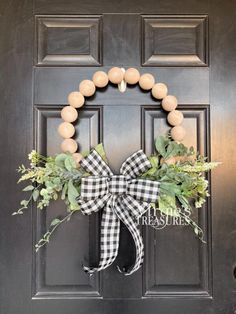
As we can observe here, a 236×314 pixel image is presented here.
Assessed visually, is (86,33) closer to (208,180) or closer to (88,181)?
(88,181)

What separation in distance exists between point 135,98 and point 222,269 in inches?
21.6

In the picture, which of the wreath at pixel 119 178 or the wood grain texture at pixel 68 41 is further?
the wood grain texture at pixel 68 41

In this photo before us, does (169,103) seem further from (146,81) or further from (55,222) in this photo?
(55,222)

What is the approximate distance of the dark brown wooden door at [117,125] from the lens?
3.24 feet

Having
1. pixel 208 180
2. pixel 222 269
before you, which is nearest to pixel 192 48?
pixel 208 180

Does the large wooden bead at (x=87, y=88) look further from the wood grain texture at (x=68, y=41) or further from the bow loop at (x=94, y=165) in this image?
the bow loop at (x=94, y=165)

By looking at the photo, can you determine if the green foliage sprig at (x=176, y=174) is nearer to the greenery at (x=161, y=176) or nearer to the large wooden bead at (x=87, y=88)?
the greenery at (x=161, y=176)

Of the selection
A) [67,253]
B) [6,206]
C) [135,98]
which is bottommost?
[67,253]

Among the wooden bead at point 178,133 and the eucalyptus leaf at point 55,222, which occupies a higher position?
the wooden bead at point 178,133

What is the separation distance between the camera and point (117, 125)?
3.31 ft

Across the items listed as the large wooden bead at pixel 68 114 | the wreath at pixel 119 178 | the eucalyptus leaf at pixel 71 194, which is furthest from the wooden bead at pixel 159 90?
the eucalyptus leaf at pixel 71 194

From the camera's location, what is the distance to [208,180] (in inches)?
39.5

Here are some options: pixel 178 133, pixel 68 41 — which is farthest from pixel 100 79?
pixel 178 133

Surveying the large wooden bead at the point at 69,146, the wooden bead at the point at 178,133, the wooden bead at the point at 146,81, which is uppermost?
the wooden bead at the point at 146,81
